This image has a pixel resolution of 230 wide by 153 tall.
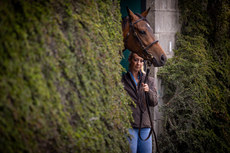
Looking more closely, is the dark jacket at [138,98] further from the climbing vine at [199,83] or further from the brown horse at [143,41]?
the climbing vine at [199,83]

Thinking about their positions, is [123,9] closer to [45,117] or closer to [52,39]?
[52,39]

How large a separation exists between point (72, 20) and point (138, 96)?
1471 millimetres

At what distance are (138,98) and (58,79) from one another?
1.45 m

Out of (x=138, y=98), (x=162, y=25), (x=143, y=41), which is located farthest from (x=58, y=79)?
(x=162, y=25)

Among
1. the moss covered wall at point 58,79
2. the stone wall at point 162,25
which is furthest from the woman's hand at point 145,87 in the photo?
the stone wall at point 162,25

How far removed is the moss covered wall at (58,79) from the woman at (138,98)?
0.56m

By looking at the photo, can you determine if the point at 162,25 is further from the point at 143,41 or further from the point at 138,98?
the point at 138,98

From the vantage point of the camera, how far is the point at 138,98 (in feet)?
9.32

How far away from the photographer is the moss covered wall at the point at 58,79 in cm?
135

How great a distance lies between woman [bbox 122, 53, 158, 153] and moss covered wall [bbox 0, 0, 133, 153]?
0.56m

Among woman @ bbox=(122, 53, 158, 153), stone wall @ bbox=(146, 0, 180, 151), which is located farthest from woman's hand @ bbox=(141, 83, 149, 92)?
stone wall @ bbox=(146, 0, 180, 151)

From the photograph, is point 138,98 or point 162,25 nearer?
point 138,98

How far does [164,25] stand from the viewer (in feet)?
13.3

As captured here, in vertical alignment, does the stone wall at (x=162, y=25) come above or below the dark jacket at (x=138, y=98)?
above
